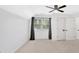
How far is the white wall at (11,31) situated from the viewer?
71.9 inches

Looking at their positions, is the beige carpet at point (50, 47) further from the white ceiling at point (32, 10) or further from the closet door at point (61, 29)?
the white ceiling at point (32, 10)

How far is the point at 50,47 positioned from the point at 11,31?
780 mm

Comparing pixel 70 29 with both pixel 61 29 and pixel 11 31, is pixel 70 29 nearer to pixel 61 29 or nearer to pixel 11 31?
pixel 61 29

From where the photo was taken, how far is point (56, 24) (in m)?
1.96

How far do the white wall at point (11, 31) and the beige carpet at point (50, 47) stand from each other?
0.45ft

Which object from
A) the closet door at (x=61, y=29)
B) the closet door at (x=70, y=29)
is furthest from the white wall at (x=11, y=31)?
the closet door at (x=70, y=29)

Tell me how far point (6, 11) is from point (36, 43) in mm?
799

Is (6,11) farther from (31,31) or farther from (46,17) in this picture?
(46,17)

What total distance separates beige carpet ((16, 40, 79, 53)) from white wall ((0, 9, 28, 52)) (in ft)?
0.45

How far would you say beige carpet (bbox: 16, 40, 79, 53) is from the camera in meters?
1.89

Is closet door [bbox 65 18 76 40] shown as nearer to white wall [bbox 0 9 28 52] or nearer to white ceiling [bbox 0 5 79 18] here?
white ceiling [bbox 0 5 79 18]

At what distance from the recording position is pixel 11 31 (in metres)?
1.92

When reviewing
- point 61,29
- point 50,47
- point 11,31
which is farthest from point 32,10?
point 50,47
